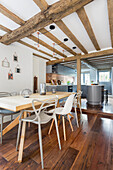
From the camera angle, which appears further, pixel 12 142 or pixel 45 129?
pixel 45 129

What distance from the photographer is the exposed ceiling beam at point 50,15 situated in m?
1.37

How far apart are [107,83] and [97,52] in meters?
5.54

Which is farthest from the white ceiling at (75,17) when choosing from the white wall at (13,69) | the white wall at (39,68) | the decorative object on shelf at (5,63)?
the white wall at (39,68)

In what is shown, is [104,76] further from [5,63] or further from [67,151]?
[67,151]

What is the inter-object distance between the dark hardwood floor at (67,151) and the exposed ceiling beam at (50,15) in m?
2.22

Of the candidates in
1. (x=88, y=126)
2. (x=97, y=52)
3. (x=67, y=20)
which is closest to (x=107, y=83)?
(x=97, y=52)

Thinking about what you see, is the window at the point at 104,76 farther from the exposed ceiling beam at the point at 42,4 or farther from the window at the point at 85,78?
the exposed ceiling beam at the point at 42,4

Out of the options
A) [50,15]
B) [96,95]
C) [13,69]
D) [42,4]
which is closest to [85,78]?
[96,95]

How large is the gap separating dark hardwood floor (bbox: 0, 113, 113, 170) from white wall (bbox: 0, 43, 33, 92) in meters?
1.49

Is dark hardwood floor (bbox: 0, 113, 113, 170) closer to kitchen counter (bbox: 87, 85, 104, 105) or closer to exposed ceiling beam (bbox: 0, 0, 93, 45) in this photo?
exposed ceiling beam (bbox: 0, 0, 93, 45)

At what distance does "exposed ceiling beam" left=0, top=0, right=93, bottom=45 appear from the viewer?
137 centimetres

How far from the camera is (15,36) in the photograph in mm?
2236

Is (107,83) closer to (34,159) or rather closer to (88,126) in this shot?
(88,126)

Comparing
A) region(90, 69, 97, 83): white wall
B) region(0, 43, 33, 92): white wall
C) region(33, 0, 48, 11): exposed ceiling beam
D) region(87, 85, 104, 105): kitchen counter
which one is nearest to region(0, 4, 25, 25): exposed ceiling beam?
region(33, 0, 48, 11): exposed ceiling beam
